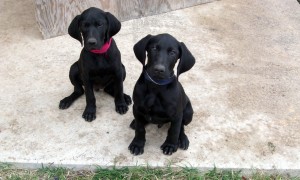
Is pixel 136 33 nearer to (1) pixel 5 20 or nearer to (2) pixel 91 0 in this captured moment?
(2) pixel 91 0

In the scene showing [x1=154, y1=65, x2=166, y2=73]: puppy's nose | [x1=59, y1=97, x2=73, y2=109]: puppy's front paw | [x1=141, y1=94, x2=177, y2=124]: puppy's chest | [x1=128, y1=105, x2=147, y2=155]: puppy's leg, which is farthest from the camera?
[x1=59, y1=97, x2=73, y2=109]: puppy's front paw

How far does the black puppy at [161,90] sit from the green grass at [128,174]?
0.21 metres

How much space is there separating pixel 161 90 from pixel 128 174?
0.86m

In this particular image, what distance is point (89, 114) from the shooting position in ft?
14.0

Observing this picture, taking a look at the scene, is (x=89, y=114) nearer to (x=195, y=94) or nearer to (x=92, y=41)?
(x=92, y=41)

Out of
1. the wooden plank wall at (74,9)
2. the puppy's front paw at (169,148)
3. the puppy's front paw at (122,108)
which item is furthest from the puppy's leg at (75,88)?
the wooden plank wall at (74,9)

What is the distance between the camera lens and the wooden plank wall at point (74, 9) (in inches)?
213

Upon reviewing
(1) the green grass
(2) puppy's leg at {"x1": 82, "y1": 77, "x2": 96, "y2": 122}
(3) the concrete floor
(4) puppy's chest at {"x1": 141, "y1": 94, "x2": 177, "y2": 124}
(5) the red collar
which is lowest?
(1) the green grass

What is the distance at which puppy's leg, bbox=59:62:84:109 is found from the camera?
14.2ft

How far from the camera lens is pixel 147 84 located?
3.56 metres

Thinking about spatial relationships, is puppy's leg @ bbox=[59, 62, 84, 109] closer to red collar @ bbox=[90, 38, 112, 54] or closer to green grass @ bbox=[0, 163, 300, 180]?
red collar @ bbox=[90, 38, 112, 54]

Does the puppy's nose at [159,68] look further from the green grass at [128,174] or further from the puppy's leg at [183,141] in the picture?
the green grass at [128,174]

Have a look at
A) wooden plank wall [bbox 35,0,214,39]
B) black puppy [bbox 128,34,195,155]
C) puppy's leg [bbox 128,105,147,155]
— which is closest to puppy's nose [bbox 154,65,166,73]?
black puppy [bbox 128,34,195,155]

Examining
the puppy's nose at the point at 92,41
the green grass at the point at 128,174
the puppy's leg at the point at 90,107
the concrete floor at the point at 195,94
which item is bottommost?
the green grass at the point at 128,174
